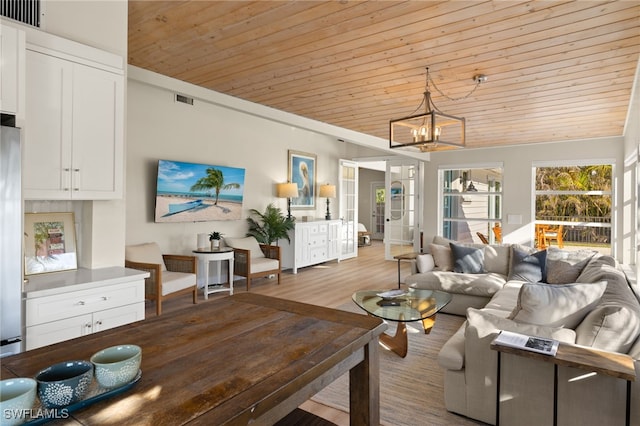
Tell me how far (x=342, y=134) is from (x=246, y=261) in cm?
248

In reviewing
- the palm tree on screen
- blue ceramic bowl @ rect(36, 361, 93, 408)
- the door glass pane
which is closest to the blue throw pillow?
the door glass pane

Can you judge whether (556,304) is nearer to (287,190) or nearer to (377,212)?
(287,190)

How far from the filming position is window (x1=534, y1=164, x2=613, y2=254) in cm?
648

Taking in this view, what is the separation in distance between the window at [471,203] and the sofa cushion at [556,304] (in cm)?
527

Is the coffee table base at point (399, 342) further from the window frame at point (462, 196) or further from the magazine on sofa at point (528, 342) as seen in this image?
the window frame at point (462, 196)

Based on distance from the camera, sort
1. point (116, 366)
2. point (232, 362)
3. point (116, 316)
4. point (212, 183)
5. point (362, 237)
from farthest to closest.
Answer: point (362, 237)
point (212, 183)
point (116, 316)
point (232, 362)
point (116, 366)

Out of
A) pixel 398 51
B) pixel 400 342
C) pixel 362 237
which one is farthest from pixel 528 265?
pixel 362 237

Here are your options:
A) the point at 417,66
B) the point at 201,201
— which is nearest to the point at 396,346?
the point at 417,66

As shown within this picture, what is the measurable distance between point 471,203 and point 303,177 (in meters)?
3.50

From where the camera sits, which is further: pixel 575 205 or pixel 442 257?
pixel 575 205

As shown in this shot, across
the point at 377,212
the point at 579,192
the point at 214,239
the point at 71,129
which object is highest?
the point at 71,129

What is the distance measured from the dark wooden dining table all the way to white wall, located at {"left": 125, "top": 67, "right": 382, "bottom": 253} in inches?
124

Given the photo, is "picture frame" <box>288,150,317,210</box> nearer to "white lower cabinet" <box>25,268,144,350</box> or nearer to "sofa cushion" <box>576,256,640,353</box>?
"white lower cabinet" <box>25,268,144,350</box>

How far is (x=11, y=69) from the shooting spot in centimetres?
209
